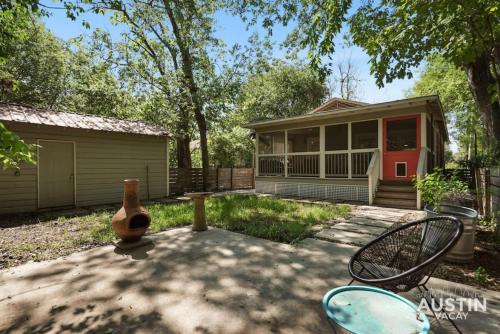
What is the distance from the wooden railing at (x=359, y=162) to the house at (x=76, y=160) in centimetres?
692

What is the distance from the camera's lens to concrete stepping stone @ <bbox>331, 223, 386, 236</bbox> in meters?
4.93

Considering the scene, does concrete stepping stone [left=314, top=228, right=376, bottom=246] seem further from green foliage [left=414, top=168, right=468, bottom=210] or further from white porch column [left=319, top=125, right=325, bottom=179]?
white porch column [left=319, top=125, right=325, bottom=179]

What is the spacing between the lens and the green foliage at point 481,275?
→ 2906 millimetres

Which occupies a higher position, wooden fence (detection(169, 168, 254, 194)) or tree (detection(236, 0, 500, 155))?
tree (detection(236, 0, 500, 155))

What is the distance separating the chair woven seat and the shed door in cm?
841

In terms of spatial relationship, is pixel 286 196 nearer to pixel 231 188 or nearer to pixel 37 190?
pixel 231 188

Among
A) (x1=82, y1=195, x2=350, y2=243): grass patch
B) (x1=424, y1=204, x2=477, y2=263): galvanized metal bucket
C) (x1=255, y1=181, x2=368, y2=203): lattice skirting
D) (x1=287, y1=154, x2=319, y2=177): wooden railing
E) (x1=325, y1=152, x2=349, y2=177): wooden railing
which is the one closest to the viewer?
(x1=424, y1=204, x2=477, y2=263): galvanized metal bucket

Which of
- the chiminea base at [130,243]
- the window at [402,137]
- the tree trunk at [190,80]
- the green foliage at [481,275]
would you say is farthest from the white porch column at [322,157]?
the chiminea base at [130,243]

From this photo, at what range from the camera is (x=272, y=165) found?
37.6ft

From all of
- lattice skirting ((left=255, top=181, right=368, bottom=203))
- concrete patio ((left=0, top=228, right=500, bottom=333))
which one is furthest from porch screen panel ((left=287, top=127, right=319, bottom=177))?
concrete patio ((left=0, top=228, right=500, bottom=333))

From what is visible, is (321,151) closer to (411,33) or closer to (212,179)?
(411,33)

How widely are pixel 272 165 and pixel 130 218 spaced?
7.99m

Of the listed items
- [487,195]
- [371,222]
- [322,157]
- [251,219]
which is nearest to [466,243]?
[371,222]

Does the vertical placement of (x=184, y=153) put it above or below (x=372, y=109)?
below
